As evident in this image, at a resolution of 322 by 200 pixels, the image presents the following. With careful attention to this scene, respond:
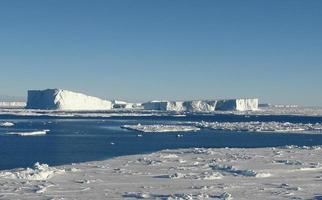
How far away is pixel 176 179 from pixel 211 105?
95309 mm

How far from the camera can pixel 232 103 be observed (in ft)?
367

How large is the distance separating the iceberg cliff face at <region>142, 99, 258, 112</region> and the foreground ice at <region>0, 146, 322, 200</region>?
289 ft

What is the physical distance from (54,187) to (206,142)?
824 inches

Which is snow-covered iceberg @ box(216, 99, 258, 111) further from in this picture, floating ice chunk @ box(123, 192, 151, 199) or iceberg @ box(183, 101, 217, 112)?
floating ice chunk @ box(123, 192, 151, 199)

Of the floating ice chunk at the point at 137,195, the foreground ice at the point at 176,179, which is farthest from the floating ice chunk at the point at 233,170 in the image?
the floating ice chunk at the point at 137,195

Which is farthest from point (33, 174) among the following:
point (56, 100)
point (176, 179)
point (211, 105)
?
point (211, 105)

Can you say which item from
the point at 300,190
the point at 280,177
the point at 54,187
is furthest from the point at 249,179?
the point at 54,187

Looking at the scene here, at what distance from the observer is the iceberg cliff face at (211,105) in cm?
11200

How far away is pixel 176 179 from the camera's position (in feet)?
58.0

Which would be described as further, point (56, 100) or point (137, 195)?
point (56, 100)

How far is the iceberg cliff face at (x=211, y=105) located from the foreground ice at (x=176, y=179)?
289ft

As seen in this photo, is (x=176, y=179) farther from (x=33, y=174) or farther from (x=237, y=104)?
(x=237, y=104)

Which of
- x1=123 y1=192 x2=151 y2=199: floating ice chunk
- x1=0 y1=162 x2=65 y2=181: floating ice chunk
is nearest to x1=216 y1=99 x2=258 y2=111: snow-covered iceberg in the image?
x1=0 y1=162 x2=65 y2=181: floating ice chunk

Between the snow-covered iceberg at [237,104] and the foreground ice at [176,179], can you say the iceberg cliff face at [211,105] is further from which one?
the foreground ice at [176,179]
